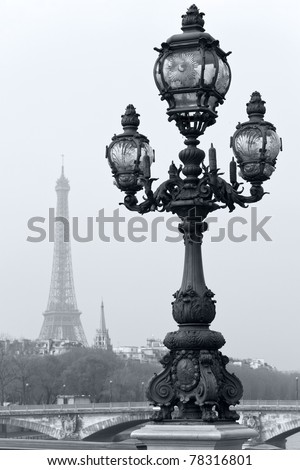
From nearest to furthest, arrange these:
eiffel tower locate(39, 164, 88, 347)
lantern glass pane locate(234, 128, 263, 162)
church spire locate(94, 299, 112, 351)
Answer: lantern glass pane locate(234, 128, 263, 162)
eiffel tower locate(39, 164, 88, 347)
church spire locate(94, 299, 112, 351)

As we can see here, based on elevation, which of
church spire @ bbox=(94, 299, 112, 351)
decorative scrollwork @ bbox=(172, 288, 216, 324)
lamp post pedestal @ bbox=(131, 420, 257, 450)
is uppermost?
church spire @ bbox=(94, 299, 112, 351)

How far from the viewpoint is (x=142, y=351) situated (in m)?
165

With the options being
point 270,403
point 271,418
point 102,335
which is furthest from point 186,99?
point 102,335

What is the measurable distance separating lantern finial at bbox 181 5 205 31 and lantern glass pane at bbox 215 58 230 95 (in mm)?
291

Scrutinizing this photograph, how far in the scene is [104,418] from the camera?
209ft

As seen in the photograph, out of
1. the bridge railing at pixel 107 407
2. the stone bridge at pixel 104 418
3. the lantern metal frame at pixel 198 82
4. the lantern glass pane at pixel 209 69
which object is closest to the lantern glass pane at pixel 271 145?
the lantern metal frame at pixel 198 82

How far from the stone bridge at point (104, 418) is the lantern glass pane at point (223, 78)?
5289 centimetres

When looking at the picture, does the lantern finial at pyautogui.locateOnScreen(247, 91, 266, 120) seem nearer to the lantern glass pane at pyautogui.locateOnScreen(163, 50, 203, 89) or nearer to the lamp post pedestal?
the lantern glass pane at pyautogui.locateOnScreen(163, 50, 203, 89)

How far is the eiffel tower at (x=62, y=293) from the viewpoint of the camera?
123m

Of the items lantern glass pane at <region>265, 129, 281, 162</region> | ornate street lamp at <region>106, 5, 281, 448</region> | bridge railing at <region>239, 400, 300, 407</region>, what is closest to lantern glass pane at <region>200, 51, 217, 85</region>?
ornate street lamp at <region>106, 5, 281, 448</region>

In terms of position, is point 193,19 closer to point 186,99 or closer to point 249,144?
point 186,99

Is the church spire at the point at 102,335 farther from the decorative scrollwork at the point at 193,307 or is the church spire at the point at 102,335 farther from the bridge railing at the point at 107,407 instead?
the decorative scrollwork at the point at 193,307

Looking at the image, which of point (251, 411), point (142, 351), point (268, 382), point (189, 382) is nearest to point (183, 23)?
point (189, 382)

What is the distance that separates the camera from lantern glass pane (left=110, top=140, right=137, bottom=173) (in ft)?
23.2
